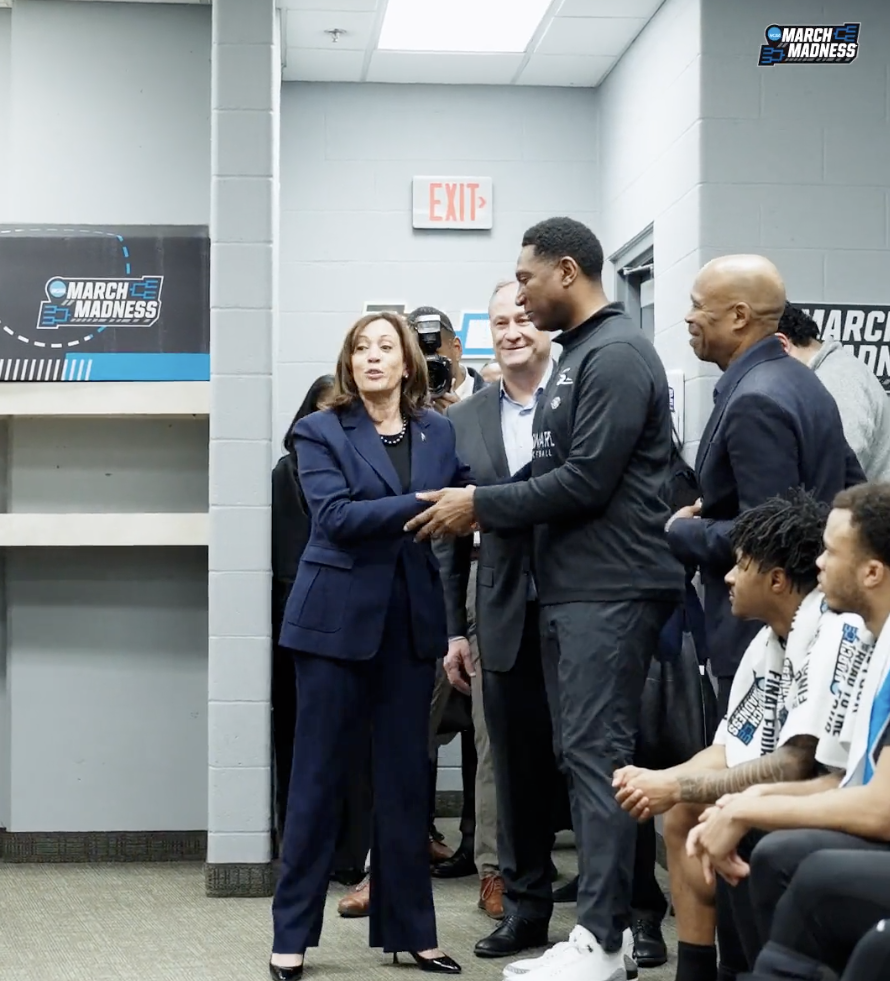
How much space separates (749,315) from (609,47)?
261cm

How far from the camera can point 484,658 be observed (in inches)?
136

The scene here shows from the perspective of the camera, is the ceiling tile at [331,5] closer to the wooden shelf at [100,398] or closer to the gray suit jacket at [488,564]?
the wooden shelf at [100,398]

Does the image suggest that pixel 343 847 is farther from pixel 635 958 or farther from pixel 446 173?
pixel 446 173

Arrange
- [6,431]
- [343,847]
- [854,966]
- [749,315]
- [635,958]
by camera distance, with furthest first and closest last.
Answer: [6,431]
[343,847]
[635,958]
[749,315]
[854,966]

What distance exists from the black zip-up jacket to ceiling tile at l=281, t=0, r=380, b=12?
215cm

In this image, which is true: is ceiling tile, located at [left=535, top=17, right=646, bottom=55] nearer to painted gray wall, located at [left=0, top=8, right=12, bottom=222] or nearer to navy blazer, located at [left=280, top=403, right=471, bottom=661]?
painted gray wall, located at [left=0, top=8, right=12, bottom=222]

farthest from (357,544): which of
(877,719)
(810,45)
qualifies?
(810,45)

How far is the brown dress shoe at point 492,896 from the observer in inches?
147

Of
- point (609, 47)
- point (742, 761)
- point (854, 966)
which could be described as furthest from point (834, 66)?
point (854, 966)

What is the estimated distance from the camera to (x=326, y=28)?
4.97m

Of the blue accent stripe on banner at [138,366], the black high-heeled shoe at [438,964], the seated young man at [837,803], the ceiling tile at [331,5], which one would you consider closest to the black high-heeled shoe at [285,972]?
the black high-heeled shoe at [438,964]

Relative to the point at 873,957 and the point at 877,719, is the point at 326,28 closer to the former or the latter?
the point at 877,719

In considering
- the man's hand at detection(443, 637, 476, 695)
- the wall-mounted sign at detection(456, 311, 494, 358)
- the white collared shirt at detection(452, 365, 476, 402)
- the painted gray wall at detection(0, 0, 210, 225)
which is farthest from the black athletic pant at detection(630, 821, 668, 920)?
the wall-mounted sign at detection(456, 311, 494, 358)

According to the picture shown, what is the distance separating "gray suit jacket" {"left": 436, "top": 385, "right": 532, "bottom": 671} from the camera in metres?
3.37
